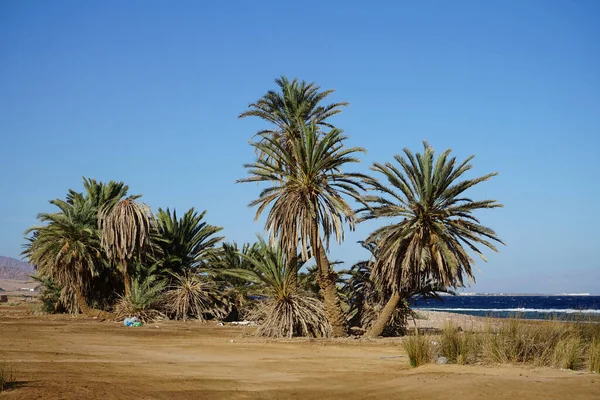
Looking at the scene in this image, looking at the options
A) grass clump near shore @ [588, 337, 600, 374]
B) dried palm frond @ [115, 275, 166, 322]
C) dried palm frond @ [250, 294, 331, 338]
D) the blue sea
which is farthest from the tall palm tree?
grass clump near shore @ [588, 337, 600, 374]

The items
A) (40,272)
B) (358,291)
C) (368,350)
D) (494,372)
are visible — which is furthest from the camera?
(40,272)

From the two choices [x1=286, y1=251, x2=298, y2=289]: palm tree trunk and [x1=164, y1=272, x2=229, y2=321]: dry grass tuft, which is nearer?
[x1=286, y1=251, x2=298, y2=289]: palm tree trunk

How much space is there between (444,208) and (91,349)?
1166cm

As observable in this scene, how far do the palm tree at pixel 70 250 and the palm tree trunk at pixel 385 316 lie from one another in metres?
13.0

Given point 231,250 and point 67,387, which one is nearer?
point 67,387

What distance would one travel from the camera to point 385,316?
20531 mm

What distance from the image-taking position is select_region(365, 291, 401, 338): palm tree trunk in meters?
20.3

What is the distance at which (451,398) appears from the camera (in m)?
9.00

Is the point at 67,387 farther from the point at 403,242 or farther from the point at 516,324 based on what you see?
the point at 403,242

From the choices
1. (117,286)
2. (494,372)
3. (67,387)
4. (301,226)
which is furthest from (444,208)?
(117,286)

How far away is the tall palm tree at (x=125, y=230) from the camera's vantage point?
2583 cm

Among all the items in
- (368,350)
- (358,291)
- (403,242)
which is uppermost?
(403,242)

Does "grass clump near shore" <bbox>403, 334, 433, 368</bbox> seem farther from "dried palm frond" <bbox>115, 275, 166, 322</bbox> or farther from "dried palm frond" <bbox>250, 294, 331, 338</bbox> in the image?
"dried palm frond" <bbox>115, 275, 166, 322</bbox>

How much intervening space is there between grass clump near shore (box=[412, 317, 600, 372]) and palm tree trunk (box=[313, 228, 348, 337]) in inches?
290
